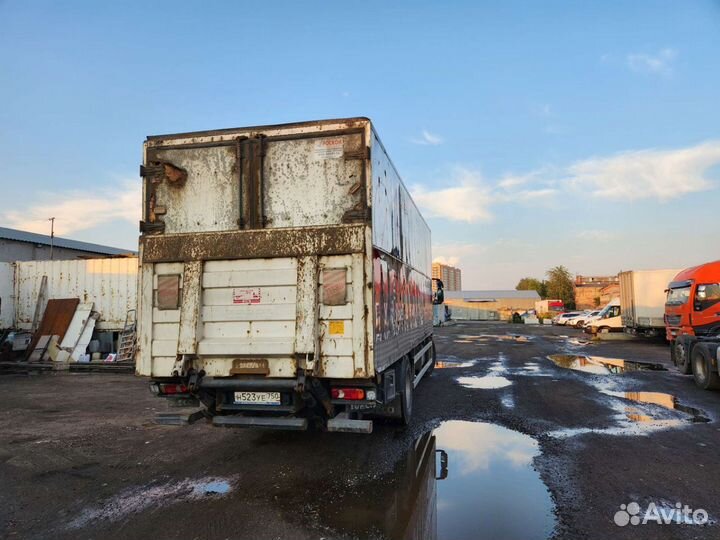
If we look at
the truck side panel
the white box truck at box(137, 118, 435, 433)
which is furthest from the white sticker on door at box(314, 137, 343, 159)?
the truck side panel

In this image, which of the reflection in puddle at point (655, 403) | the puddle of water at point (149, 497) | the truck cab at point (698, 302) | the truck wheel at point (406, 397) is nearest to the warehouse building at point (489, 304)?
the truck cab at point (698, 302)

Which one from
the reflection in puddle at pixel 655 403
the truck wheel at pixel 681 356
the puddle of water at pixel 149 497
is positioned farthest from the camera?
the truck wheel at pixel 681 356

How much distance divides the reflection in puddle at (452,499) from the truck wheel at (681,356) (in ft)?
27.0

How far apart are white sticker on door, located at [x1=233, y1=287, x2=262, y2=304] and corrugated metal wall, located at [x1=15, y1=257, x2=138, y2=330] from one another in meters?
12.2

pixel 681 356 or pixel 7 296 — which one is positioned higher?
pixel 7 296

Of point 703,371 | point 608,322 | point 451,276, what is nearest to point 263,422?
point 703,371

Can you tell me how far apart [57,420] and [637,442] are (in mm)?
9188

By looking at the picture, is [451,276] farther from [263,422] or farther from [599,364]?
[263,422]

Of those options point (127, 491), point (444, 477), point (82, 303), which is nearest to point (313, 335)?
point (444, 477)

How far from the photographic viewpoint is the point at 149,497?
4508 mm

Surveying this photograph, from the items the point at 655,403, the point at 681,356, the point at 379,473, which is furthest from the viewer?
the point at 681,356

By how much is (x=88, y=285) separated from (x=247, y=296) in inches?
550

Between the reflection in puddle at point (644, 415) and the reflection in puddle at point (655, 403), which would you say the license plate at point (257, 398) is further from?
the reflection in puddle at point (655, 403)

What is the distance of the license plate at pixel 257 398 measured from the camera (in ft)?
16.4
